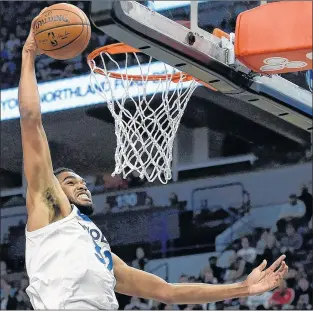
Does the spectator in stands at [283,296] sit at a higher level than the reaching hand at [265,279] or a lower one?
lower

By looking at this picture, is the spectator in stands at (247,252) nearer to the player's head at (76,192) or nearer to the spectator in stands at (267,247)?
the spectator in stands at (267,247)

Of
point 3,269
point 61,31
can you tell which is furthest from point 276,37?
point 3,269

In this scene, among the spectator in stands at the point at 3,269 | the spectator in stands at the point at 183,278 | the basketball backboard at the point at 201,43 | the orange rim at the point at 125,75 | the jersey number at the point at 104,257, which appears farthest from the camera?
→ the spectator in stands at the point at 3,269

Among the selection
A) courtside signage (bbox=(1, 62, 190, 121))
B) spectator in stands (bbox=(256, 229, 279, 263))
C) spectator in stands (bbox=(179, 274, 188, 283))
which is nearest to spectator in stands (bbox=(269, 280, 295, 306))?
spectator in stands (bbox=(256, 229, 279, 263))

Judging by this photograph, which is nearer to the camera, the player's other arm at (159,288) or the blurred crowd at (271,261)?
the player's other arm at (159,288)

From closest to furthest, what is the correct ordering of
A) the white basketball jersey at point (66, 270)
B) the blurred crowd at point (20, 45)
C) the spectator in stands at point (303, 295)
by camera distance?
the white basketball jersey at point (66, 270), the spectator in stands at point (303, 295), the blurred crowd at point (20, 45)

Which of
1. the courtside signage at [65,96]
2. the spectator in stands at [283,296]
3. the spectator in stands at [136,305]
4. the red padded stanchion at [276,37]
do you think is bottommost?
the spectator in stands at [136,305]

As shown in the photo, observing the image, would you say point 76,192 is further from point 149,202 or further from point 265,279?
point 149,202

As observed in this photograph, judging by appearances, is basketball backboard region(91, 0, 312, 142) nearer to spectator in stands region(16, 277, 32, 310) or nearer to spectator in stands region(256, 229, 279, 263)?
spectator in stands region(256, 229, 279, 263)

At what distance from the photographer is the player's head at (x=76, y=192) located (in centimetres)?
340

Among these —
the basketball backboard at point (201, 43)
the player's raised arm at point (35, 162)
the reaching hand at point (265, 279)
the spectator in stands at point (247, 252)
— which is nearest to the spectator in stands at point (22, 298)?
the spectator in stands at point (247, 252)

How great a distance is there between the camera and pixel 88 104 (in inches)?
322

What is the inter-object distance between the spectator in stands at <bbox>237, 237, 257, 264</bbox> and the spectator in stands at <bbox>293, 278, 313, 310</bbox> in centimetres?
49

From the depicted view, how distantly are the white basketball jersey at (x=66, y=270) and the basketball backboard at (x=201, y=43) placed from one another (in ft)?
2.79
